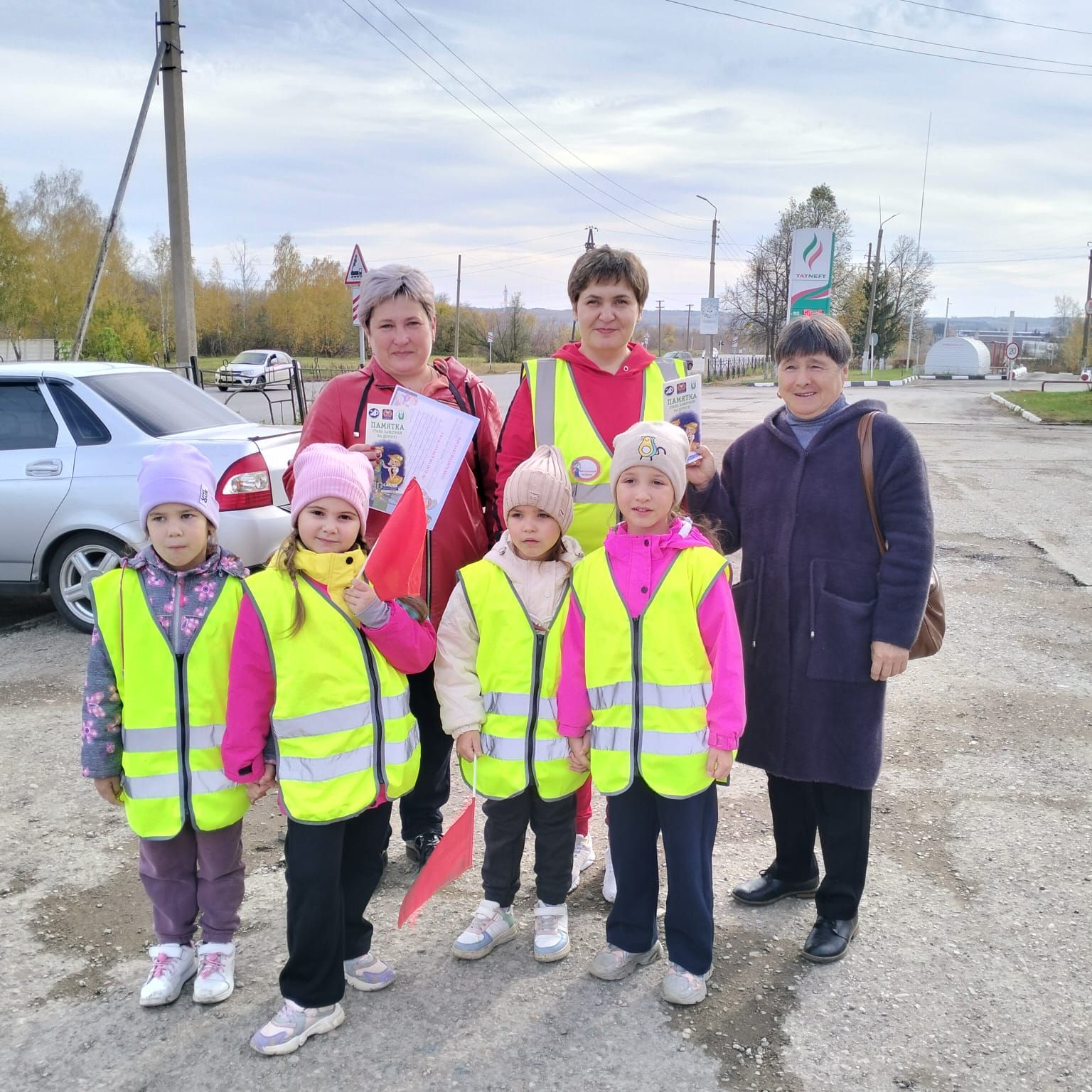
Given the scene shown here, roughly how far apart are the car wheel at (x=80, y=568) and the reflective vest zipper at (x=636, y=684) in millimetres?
4592

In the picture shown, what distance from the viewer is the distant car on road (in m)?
33.3

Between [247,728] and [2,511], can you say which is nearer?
[247,728]

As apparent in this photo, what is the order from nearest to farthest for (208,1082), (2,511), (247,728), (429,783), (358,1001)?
(208,1082)
(247,728)
(358,1001)
(429,783)
(2,511)

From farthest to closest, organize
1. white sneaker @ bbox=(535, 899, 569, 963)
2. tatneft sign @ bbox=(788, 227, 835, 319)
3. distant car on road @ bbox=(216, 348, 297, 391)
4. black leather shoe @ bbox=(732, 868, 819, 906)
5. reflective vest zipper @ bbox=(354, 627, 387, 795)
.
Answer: distant car on road @ bbox=(216, 348, 297, 391)
tatneft sign @ bbox=(788, 227, 835, 319)
black leather shoe @ bbox=(732, 868, 819, 906)
white sneaker @ bbox=(535, 899, 569, 963)
reflective vest zipper @ bbox=(354, 627, 387, 795)

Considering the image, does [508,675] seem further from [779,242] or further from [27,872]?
[779,242]

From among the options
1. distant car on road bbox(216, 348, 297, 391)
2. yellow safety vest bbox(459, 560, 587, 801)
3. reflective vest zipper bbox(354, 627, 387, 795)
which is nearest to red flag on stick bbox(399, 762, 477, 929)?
yellow safety vest bbox(459, 560, 587, 801)

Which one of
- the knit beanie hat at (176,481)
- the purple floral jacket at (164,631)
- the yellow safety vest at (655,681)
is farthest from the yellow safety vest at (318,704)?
the yellow safety vest at (655,681)

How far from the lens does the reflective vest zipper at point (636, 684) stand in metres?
2.66

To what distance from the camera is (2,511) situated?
20.2 feet

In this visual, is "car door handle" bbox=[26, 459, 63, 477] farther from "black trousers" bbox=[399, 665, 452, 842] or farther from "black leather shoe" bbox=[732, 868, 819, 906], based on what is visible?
"black leather shoe" bbox=[732, 868, 819, 906]

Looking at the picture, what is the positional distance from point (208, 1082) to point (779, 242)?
60.3m

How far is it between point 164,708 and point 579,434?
5.06 feet

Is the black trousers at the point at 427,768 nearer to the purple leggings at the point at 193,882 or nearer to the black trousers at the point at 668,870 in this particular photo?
the purple leggings at the point at 193,882

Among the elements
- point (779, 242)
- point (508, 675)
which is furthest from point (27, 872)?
point (779, 242)
